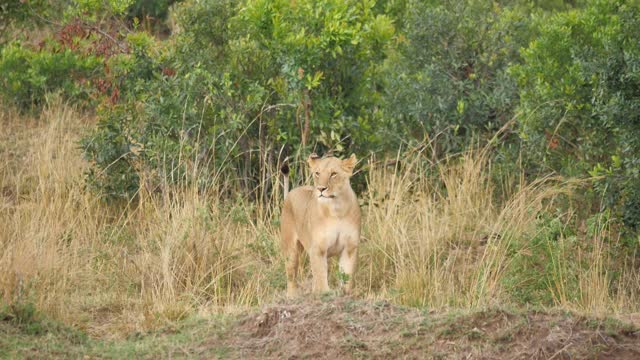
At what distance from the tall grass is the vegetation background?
0.03 meters

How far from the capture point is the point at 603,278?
8.95 meters

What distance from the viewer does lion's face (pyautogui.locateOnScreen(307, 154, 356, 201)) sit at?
824cm

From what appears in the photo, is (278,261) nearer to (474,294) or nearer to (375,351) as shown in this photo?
(474,294)

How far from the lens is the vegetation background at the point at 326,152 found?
8789 mm

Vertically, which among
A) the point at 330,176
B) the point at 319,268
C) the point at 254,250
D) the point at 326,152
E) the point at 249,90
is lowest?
the point at 254,250

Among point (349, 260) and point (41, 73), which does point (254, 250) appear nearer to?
point (349, 260)

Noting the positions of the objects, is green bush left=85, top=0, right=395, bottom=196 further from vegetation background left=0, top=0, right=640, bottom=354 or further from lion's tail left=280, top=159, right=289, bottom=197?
lion's tail left=280, top=159, right=289, bottom=197

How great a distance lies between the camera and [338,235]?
27.4ft

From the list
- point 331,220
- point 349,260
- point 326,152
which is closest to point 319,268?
point 349,260

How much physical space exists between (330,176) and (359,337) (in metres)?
1.89

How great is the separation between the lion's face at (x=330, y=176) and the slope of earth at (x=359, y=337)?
51.6 inches

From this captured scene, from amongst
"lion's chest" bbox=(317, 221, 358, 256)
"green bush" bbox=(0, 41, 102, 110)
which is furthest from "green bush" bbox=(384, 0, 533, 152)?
"green bush" bbox=(0, 41, 102, 110)

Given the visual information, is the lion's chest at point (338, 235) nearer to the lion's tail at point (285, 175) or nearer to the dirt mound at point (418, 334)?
the lion's tail at point (285, 175)

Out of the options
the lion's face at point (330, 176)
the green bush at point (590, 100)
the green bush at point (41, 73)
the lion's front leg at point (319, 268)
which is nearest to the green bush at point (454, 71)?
the green bush at point (590, 100)
